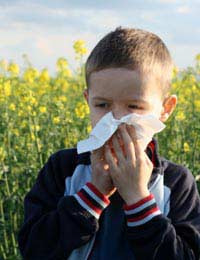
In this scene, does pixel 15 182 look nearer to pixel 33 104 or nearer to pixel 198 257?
pixel 33 104

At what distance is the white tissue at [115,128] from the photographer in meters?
1.79

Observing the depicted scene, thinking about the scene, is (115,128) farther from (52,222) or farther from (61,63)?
(61,63)

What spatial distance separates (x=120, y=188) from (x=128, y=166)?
66 millimetres

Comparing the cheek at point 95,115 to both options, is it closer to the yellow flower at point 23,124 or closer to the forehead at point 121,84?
the forehead at point 121,84

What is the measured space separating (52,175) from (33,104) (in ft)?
7.01

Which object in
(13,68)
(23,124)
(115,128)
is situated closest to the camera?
(115,128)

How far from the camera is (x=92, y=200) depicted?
1858mm

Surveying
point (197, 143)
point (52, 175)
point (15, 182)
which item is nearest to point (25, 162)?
point (15, 182)

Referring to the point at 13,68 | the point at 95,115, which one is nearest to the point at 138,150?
the point at 95,115

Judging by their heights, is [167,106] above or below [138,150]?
above

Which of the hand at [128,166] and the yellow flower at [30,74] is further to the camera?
the yellow flower at [30,74]

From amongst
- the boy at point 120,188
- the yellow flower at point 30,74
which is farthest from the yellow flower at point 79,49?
the boy at point 120,188

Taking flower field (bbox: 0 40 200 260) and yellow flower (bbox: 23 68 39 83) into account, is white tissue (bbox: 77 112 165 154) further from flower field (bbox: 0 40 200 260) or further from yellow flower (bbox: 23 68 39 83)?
yellow flower (bbox: 23 68 39 83)

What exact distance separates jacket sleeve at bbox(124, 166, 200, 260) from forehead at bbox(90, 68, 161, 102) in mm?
287
